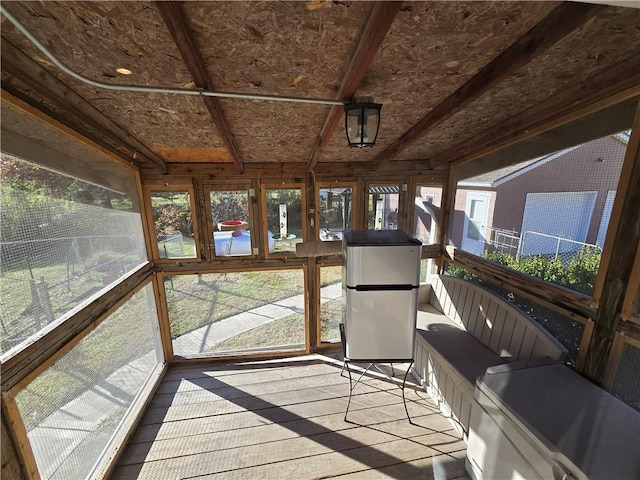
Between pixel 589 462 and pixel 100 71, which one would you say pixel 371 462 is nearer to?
pixel 589 462

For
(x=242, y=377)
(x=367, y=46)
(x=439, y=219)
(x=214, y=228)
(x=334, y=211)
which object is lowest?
(x=242, y=377)

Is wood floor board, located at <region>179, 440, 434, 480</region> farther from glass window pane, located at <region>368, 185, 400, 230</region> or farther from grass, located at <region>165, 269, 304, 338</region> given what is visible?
glass window pane, located at <region>368, 185, 400, 230</region>

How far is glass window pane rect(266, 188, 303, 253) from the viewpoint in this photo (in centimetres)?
340

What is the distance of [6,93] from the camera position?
1.35 meters

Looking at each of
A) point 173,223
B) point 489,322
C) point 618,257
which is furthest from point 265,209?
point 618,257

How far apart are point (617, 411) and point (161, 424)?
150 inches

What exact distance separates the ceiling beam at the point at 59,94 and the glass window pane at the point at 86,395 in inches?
65.5

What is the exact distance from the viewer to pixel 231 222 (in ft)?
11.1

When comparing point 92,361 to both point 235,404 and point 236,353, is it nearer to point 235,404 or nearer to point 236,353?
point 235,404

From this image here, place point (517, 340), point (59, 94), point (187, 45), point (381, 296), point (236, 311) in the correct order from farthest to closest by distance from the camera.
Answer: point (236, 311) < point (517, 340) < point (381, 296) < point (59, 94) < point (187, 45)

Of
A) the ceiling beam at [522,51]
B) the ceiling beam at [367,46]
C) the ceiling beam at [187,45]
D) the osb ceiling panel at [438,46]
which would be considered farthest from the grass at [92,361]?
the ceiling beam at [522,51]

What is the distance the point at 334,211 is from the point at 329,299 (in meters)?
1.32

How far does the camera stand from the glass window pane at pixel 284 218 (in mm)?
3396

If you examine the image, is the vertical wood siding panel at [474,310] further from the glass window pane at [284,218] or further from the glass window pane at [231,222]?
the glass window pane at [231,222]
